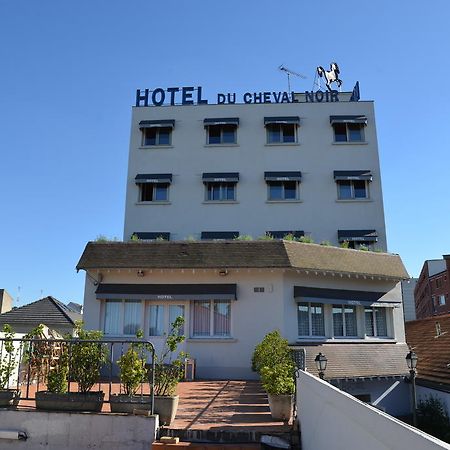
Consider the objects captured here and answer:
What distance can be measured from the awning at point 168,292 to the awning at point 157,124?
13403 millimetres

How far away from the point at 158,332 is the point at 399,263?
10043 mm

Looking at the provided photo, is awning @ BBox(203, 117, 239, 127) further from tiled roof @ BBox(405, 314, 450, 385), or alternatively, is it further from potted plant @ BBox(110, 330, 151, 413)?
potted plant @ BBox(110, 330, 151, 413)

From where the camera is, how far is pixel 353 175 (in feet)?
86.8

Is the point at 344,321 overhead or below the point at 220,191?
below

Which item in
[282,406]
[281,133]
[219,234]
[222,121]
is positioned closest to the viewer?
[282,406]

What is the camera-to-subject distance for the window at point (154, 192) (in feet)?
89.0

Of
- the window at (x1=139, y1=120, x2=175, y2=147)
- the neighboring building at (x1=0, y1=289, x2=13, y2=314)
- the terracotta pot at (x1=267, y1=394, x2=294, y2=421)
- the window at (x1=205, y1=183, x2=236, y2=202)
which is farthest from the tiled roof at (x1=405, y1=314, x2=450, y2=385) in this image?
the neighboring building at (x1=0, y1=289, x2=13, y2=314)

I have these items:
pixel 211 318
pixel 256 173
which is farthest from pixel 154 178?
pixel 211 318

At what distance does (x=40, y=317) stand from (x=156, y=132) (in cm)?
1533

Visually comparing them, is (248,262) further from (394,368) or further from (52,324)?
(52,324)

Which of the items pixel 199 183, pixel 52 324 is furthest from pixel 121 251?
pixel 52 324

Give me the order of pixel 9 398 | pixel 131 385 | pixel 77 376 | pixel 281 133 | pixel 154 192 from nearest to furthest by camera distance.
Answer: pixel 131 385
pixel 9 398
pixel 77 376
pixel 154 192
pixel 281 133

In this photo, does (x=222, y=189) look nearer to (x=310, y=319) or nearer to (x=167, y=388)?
(x=310, y=319)

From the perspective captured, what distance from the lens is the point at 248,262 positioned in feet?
54.6
